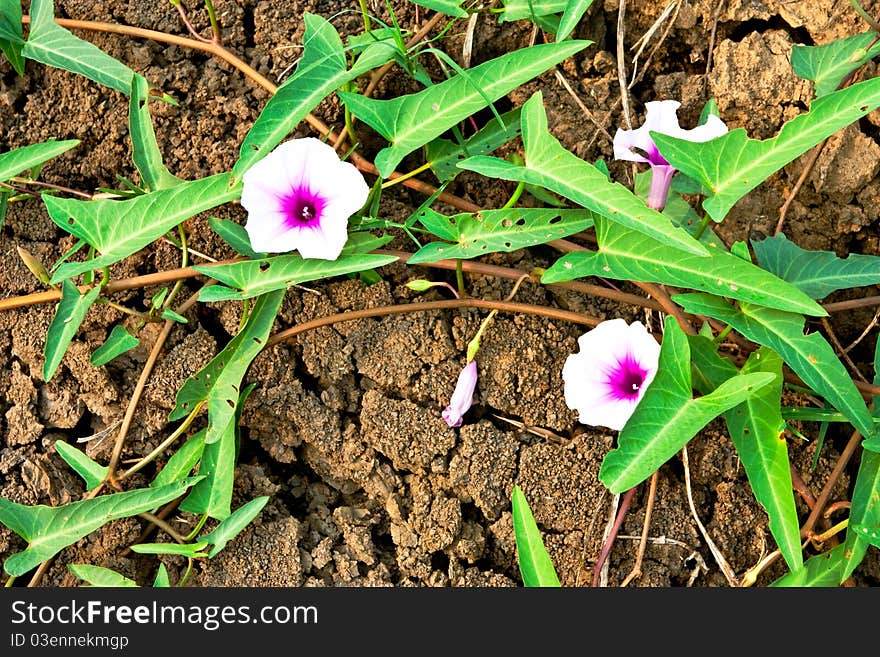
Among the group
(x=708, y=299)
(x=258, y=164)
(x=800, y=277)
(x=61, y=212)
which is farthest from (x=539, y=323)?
(x=61, y=212)

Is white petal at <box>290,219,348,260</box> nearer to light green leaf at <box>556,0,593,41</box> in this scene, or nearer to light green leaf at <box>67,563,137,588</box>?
light green leaf at <box>556,0,593,41</box>

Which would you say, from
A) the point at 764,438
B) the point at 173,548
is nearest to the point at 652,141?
the point at 764,438

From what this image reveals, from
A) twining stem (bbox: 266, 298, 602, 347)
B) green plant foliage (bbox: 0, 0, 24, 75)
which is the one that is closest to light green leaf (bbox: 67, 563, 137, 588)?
twining stem (bbox: 266, 298, 602, 347)

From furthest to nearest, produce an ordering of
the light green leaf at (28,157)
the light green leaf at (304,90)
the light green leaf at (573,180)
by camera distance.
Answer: the light green leaf at (28,157) → the light green leaf at (304,90) → the light green leaf at (573,180)

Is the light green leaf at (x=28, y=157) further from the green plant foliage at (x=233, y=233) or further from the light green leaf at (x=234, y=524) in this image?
the light green leaf at (x=234, y=524)

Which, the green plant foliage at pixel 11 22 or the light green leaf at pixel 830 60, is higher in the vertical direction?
the green plant foliage at pixel 11 22

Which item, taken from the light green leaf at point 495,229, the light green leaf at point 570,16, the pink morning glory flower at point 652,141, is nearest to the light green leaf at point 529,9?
the light green leaf at point 570,16
